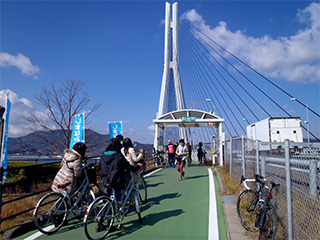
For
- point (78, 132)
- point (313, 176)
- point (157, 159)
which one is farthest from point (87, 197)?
point (157, 159)

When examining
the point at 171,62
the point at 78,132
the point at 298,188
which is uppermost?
the point at 171,62

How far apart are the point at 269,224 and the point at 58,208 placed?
3.59 metres

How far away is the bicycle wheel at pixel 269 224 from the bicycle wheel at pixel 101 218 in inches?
→ 96.0

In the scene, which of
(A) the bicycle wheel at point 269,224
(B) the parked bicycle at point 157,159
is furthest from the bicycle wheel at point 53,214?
(B) the parked bicycle at point 157,159

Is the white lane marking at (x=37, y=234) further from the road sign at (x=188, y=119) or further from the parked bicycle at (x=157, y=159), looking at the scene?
the road sign at (x=188, y=119)

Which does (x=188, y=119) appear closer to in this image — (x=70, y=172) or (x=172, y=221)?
(x=172, y=221)

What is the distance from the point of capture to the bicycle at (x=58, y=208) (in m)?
4.61

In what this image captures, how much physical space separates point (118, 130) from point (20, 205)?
7.15 metres

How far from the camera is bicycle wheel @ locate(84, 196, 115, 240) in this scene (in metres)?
4.33

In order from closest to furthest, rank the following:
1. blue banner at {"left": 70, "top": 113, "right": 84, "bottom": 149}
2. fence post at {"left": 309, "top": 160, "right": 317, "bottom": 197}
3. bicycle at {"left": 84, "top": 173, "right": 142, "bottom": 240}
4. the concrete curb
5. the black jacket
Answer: fence post at {"left": 309, "top": 160, "right": 317, "bottom": 197} < bicycle at {"left": 84, "top": 173, "right": 142, "bottom": 240} < the concrete curb < the black jacket < blue banner at {"left": 70, "top": 113, "right": 84, "bottom": 149}

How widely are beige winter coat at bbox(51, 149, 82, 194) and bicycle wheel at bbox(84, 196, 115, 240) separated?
85cm

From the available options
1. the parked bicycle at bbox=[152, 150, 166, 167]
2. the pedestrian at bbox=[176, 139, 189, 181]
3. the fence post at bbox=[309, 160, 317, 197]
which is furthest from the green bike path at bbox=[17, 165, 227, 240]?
the parked bicycle at bbox=[152, 150, 166, 167]

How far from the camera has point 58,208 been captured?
4797 millimetres

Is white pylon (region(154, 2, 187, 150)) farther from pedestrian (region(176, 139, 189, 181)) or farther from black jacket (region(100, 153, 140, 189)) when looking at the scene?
black jacket (region(100, 153, 140, 189))
